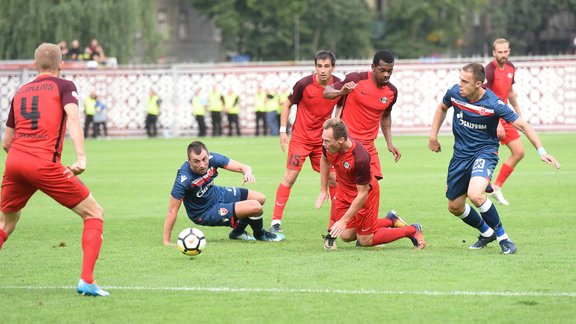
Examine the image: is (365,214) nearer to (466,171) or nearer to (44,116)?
(466,171)

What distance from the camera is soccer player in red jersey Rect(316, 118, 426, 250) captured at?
11992 millimetres

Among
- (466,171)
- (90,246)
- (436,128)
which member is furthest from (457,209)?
(90,246)

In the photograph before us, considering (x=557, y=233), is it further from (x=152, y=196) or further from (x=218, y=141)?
(x=218, y=141)

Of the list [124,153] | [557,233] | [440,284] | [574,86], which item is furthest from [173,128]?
[440,284]

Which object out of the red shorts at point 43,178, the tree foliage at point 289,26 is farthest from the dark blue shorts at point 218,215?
the tree foliage at point 289,26

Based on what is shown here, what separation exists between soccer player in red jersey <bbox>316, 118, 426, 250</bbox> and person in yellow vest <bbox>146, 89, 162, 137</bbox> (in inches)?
1237

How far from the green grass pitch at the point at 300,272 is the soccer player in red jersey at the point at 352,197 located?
0.66 ft

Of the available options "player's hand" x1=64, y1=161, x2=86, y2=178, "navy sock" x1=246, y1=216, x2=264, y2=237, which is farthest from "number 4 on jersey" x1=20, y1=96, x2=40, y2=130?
"navy sock" x1=246, y1=216, x2=264, y2=237

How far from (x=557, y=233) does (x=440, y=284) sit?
432 cm

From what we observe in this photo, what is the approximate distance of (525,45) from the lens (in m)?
81.3

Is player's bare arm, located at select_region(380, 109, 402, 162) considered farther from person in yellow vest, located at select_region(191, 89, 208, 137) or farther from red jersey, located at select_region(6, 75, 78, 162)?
person in yellow vest, located at select_region(191, 89, 208, 137)

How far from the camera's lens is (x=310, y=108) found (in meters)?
15.3

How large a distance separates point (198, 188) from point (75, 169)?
12.5ft

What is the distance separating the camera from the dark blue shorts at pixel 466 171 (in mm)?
12281
